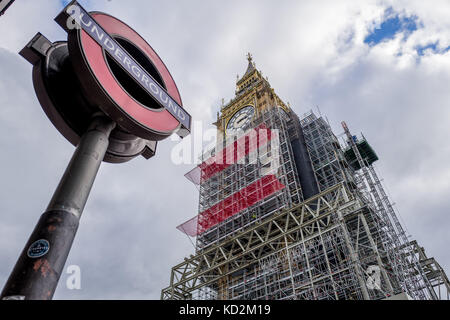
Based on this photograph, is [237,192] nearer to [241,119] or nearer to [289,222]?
[289,222]

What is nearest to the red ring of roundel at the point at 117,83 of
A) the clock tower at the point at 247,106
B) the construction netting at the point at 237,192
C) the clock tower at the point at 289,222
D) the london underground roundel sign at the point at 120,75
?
→ the london underground roundel sign at the point at 120,75

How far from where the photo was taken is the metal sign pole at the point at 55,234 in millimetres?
3789

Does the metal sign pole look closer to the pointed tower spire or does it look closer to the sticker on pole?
the sticker on pole

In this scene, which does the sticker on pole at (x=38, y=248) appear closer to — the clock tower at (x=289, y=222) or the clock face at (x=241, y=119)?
the clock tower at (x=289, y=222)

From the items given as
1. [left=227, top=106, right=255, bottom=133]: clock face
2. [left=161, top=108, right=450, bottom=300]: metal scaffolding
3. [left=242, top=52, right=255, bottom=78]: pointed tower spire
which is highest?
[left=242, top=52, right=255, bottom=78]: pointed tower spire

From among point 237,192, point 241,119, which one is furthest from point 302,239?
point 241,119

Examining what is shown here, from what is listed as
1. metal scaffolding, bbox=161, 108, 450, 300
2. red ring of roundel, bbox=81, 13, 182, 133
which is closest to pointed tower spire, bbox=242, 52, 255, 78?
metal scaffolding, bbox=161, 108, 450, 300

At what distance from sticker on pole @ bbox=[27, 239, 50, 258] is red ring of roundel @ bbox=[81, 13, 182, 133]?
8.08 feet

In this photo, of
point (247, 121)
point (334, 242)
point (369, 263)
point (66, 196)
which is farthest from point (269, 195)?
point (66, 196)

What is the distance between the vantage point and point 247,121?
1426 inches

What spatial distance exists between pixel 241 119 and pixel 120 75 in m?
31.4

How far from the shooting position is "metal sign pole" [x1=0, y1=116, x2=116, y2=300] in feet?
12.4

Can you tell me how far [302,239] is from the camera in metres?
19.0
